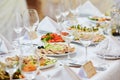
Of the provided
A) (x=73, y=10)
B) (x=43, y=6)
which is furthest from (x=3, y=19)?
(x=43, y=6)

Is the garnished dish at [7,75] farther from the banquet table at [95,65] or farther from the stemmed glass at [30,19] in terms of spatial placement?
the stemmed glass at [30,19]

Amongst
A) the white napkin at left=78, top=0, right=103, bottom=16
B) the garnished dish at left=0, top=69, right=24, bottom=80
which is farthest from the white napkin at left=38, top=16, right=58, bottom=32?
the garnished dish at left=0, top=69, right=24, bottom=80

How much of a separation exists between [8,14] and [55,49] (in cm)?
165

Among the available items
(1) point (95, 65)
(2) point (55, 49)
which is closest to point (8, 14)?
(2) point (55, 49)

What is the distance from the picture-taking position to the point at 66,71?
1.33 metres

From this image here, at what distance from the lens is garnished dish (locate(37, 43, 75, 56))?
1747mm

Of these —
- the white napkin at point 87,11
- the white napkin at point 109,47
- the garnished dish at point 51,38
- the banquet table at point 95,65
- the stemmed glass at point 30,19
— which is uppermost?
the white napkin at point 87,11

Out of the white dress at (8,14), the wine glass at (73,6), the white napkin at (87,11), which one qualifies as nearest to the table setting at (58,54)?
the wine glass at (73,6)

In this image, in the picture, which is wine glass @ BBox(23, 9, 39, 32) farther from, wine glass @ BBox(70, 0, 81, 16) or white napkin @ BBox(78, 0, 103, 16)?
white napkin @ BBox(78, 0, 103, 16)

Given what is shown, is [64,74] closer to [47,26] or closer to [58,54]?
[58,54]

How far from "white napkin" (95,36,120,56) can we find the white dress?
156 centimetres

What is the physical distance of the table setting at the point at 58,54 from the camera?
1.30 metres

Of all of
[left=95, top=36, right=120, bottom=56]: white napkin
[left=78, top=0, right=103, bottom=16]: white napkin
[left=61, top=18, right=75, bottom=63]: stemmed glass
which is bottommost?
[left=95, top=36, right=120, bottom=56]: white napkin

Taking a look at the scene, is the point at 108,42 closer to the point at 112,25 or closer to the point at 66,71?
the point at 112,25
